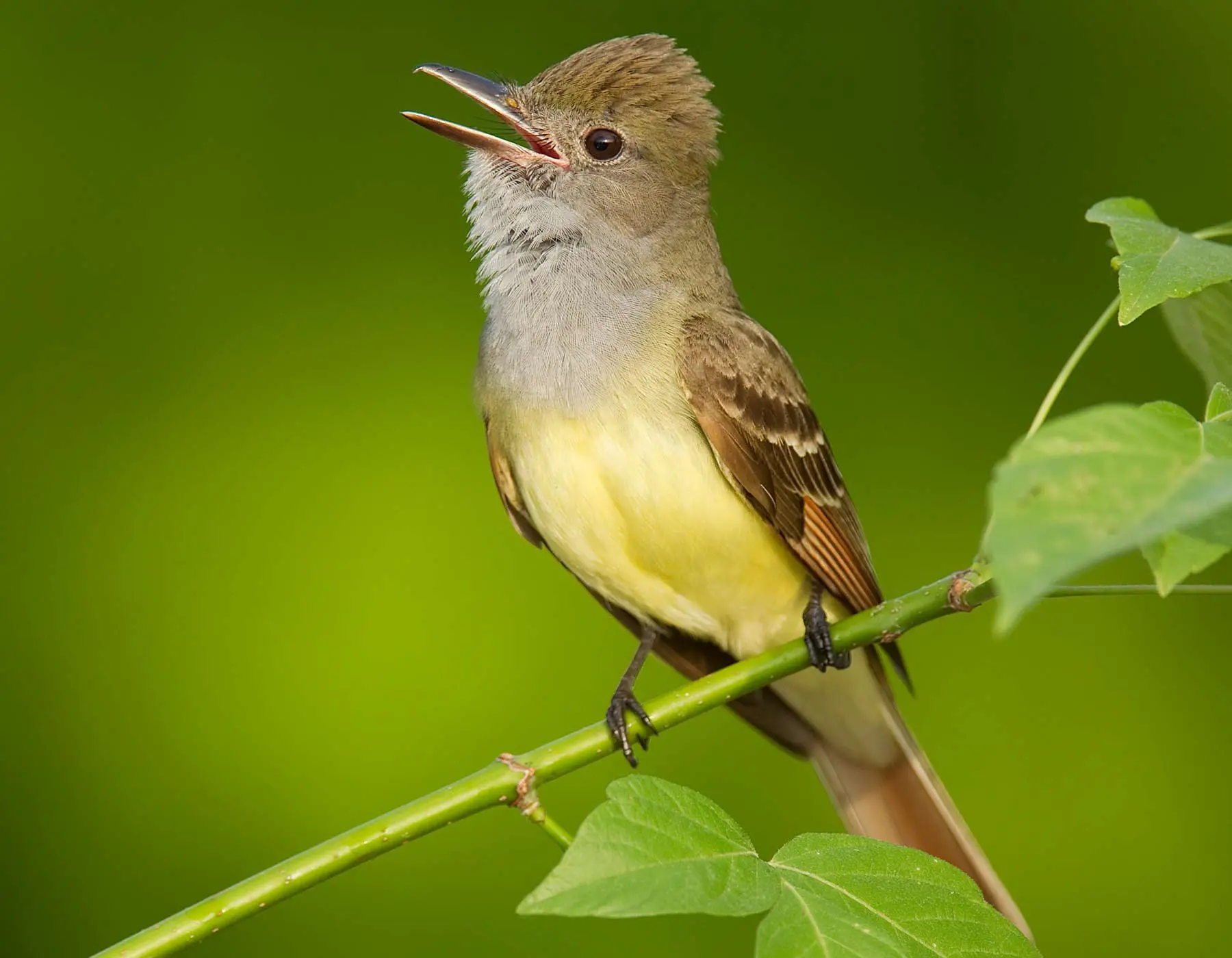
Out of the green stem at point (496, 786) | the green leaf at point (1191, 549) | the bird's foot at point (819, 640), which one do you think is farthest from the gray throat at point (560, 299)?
the green leaf at point (1191, 549)

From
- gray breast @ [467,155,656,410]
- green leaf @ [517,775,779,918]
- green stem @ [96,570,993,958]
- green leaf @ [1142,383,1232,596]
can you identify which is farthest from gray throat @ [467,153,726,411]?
green leaf @ [1142,383,1232,596]

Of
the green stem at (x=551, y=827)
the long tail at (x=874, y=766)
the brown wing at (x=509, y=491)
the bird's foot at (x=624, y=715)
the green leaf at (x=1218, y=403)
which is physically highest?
the brown wing at (x=509, y=491)

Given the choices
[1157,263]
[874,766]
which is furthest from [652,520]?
[1157,263]

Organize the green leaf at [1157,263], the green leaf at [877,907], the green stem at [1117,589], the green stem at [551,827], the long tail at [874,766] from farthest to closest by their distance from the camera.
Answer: the long tail at [874,766], the green stem at [551,827], the green stem at [1117,589], the green leaf at [1157,263], the green leaf at [877,907]

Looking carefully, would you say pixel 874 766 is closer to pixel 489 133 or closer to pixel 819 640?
pixel 819 640

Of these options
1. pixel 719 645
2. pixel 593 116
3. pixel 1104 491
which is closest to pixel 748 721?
pixel 719 645

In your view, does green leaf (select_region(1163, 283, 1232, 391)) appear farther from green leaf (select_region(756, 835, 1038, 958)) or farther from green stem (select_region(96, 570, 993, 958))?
green leaf (select_region(756, 835, 1038, 958))

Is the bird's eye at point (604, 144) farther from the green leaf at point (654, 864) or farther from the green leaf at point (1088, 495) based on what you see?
the green leaf at point (1088, 495)
